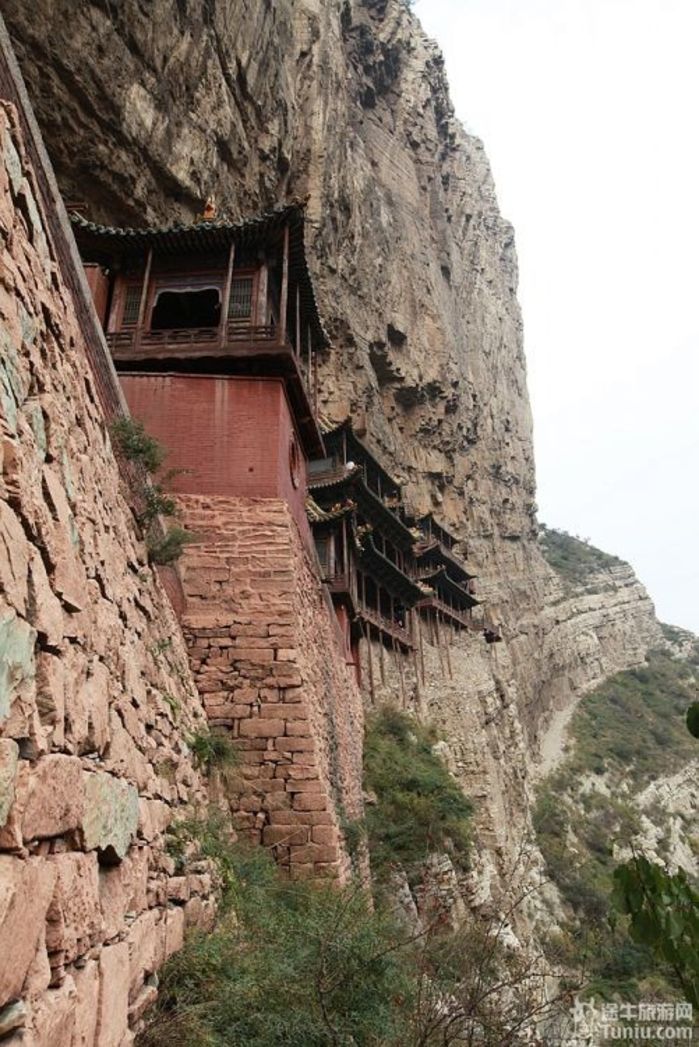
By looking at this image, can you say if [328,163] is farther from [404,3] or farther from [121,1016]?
[121,1016]

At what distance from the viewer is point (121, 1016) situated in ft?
10.3

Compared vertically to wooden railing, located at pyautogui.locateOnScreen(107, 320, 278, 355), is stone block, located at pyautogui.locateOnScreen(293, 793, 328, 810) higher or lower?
lower

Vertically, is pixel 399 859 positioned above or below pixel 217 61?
below

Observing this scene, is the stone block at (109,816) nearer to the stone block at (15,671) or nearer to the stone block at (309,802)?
the stone block at (15,671)

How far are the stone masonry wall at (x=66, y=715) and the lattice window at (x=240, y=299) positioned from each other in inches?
234

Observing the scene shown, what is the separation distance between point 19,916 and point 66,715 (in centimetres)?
85

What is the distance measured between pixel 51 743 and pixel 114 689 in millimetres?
1241

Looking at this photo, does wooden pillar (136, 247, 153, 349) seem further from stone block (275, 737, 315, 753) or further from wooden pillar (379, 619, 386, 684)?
wooden pillar (379, 619, 386, 684)

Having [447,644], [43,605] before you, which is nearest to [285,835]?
[43,605]

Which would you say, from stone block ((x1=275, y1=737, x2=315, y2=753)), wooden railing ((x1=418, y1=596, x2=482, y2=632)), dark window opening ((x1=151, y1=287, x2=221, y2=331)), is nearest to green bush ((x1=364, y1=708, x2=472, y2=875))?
stone block ((x1=275, y1=737, x2=315, y2=753))

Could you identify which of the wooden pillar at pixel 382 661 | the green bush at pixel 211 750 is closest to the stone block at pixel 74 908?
the green bush at pixel 211 750

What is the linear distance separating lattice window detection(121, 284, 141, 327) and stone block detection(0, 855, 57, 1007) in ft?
32.5

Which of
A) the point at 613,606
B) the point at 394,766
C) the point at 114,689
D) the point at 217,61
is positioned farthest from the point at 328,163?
the point at 613,606

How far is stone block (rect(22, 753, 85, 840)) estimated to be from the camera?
2439mm
